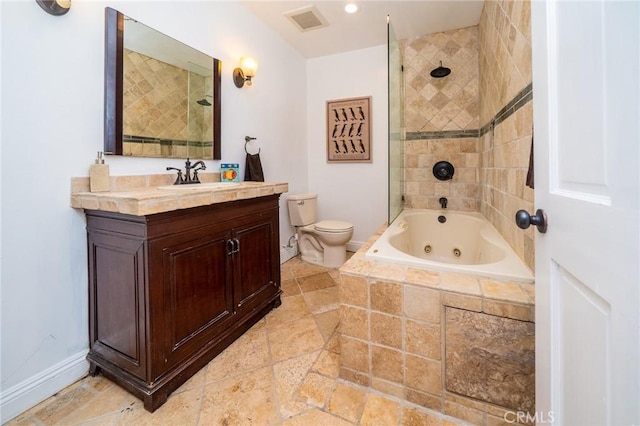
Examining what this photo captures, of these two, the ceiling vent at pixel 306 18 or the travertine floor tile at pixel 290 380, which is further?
the ceiling vent at pixel 306 18

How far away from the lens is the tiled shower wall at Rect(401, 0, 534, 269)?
70.7 inches

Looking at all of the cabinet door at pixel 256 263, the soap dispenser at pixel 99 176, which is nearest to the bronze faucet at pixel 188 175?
the soap dispenser at pixel 99 176

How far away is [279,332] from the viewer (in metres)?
1.79

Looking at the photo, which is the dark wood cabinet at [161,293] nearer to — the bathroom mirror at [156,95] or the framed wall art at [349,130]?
the bathroom mirror at [156,95]

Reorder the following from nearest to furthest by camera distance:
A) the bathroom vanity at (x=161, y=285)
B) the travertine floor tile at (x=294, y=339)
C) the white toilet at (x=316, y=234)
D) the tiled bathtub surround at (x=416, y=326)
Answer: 1. the tiled bathtub surround at (x=416, y=326)
2. the bathroom vanity at (x=161, y=285)
3. the travertine floor tile at (x=294, y=339)
4. the white toilet at (x=316, y=234)

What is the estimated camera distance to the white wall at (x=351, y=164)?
10.4 ft

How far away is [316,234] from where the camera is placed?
2965 mm

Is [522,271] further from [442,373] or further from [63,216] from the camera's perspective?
[63,216]

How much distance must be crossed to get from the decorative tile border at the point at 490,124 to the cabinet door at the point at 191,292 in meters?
1.70

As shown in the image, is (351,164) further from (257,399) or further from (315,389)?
(257,399)

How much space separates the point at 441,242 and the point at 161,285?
89.5 inches

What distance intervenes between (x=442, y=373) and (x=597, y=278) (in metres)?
0.87

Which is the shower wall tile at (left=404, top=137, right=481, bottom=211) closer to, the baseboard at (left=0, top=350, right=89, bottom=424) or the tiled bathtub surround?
the tiled bathtub surround

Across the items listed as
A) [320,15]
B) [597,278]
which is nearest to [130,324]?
[597,278]
